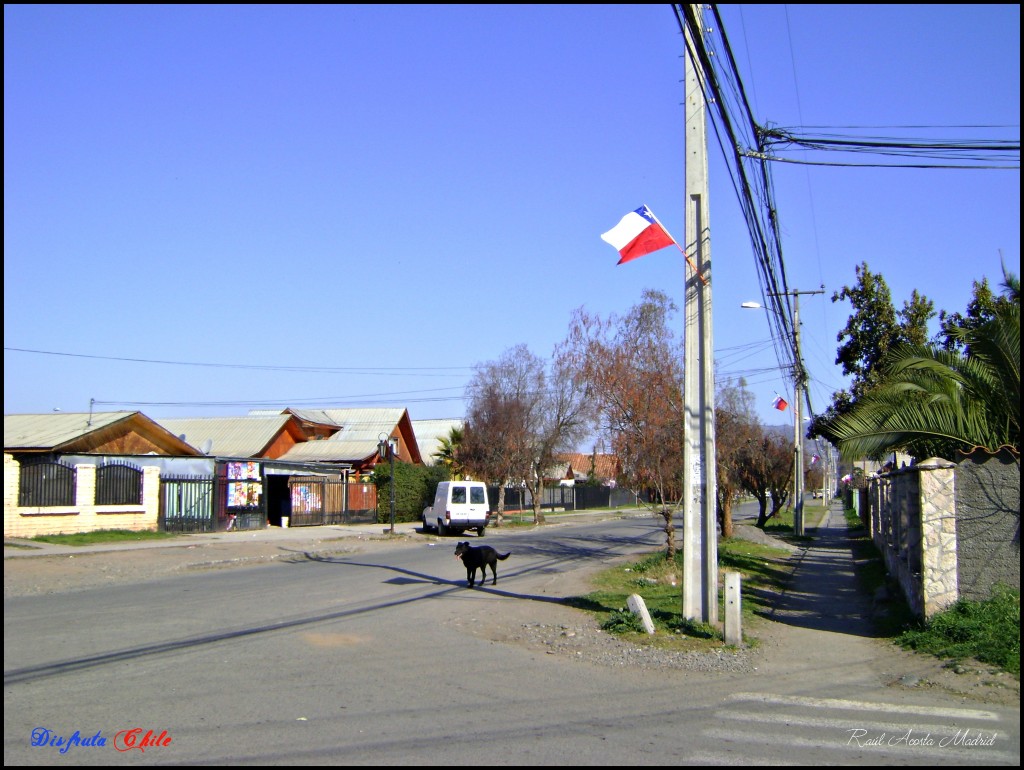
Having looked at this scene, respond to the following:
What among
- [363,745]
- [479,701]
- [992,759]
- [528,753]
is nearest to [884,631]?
[992,759]

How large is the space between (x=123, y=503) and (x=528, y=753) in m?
25.6

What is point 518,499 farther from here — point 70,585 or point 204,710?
point 204,710

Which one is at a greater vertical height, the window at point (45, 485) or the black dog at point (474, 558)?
the window at point (45, 485)

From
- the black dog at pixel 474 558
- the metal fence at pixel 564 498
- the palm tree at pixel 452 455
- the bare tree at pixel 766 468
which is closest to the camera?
the black dog at pixel 474 558

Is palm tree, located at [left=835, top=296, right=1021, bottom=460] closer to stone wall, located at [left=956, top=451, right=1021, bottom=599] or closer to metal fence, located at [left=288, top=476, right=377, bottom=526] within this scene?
stone wall, located at [left=956, top=451, right=1021, bottom=599]

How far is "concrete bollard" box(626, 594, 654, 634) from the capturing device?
11.3m

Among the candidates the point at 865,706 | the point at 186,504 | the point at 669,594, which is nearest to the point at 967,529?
the point at 865,706

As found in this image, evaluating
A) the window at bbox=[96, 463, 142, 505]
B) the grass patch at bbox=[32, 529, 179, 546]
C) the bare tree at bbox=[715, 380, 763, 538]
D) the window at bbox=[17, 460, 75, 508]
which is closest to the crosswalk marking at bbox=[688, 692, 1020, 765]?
the bare tree at bbox=[715, 380, 763, 538]

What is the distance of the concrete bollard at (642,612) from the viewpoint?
1132cm

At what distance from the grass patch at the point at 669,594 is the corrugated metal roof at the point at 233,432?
2571cm

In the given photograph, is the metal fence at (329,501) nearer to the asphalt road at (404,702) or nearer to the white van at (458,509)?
the white van at (458,509)

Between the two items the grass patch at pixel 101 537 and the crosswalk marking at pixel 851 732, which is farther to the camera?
the grass patch at pixel 101 537

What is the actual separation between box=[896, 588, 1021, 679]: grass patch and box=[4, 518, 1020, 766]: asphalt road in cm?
90

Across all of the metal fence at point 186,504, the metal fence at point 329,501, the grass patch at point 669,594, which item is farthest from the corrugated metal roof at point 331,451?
the grass patch at point 669,594
